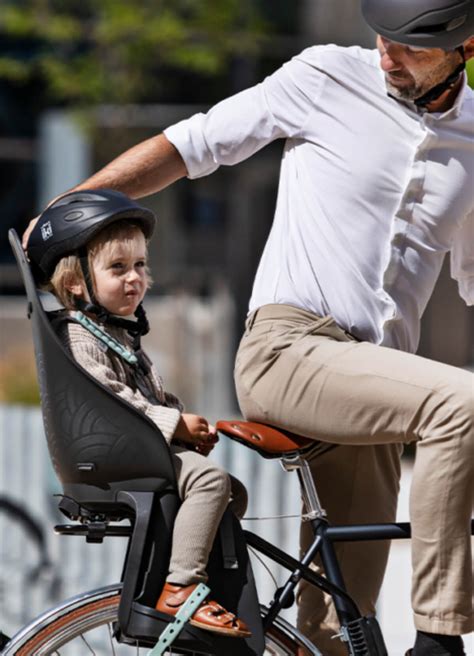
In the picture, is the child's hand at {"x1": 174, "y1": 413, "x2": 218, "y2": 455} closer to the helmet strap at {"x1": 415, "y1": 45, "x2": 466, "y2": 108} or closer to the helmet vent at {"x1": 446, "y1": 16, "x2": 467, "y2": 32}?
the helmet strap at {"x1": 415, "y1": 45, "x2": 466, "y2": 108}

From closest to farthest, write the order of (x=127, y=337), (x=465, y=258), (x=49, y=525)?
(x=127, y=337) < (x=465, y=258) < (x=49, y=525)

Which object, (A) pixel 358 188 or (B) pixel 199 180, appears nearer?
(A) pixel 358 188

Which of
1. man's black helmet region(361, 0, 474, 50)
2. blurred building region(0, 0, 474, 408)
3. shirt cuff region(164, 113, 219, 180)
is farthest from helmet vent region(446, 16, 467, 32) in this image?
blurred building region(0, 0, 474, 408)

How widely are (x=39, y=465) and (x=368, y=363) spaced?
171 inches

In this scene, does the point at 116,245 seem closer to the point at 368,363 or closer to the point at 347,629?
the point at 368,363

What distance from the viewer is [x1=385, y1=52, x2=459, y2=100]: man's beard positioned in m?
3.24

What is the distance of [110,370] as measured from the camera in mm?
3207

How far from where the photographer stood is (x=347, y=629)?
3281 mm

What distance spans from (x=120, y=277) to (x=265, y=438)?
0.49 m

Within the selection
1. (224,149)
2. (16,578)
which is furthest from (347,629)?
(16,578)

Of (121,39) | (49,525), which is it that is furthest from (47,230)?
(121,39)

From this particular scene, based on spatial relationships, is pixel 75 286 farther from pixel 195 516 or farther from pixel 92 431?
pixel 195 516

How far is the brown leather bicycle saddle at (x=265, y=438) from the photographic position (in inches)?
128

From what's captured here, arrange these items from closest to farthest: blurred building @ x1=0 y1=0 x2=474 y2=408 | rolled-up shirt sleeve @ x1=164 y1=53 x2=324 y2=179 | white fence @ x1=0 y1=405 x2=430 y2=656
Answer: rolled-up shirt sleeve @ x1=164 y1=53 x2=324 y2=179 → white fence @ x1=0 y1=405 x2=430 y2=656 → blurred building @ x1=0 y1=0 x2=474 y2=408
